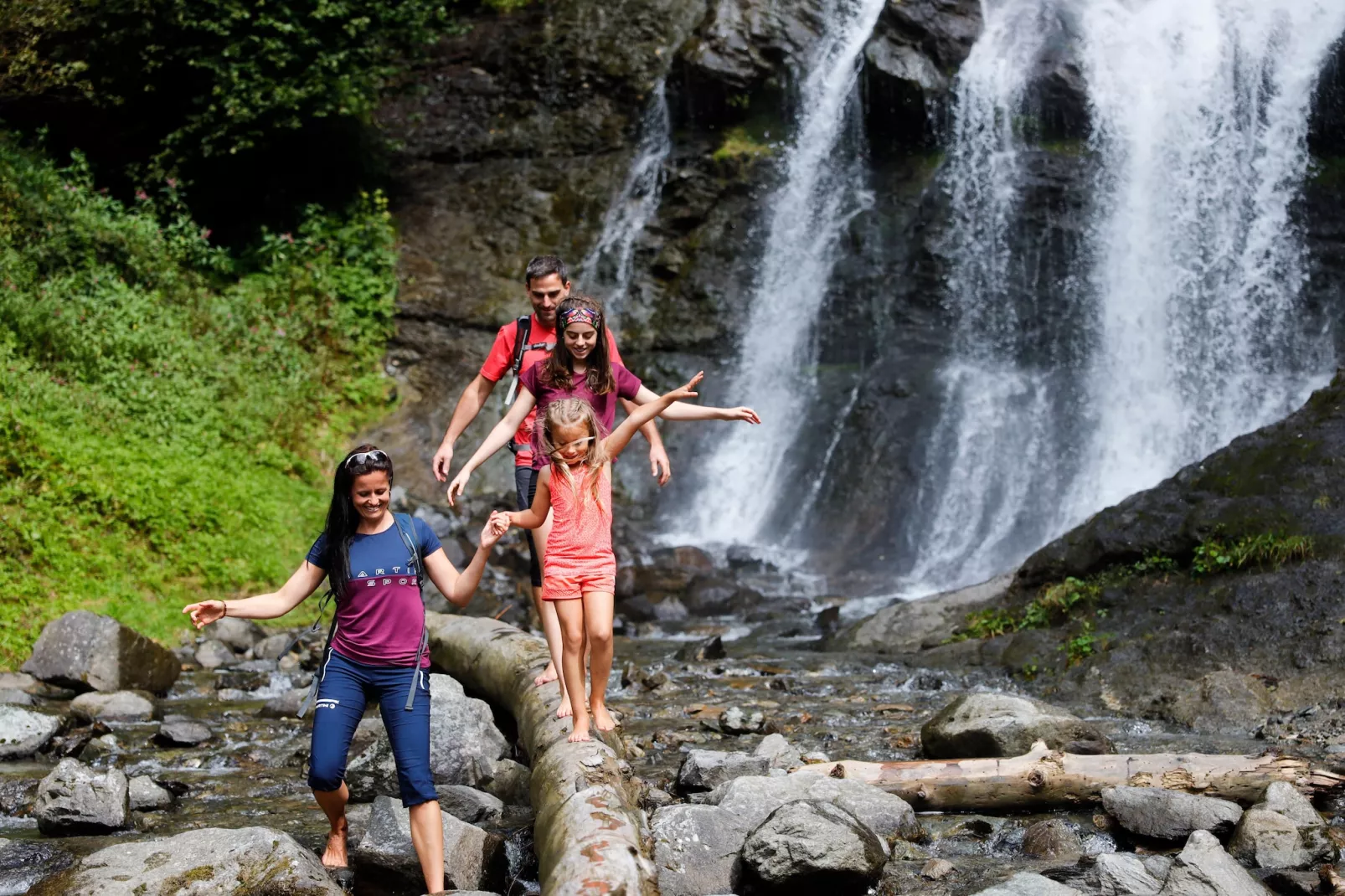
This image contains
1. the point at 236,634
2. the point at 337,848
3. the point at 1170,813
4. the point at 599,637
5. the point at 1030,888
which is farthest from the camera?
the point at 236,634

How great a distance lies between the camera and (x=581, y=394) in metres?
5.15

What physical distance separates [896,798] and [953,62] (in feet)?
53.1

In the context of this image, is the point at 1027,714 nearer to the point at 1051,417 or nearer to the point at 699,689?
the point at 699,689

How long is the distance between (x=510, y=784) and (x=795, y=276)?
14.3m

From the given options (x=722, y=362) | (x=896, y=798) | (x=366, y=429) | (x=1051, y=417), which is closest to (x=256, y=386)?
(x=366, y=429)

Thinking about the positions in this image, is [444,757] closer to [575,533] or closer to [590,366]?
[575,533]

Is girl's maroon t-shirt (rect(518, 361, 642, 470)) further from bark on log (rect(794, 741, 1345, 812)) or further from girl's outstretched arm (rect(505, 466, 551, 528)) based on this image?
bark on log (rect(794, 741, 1345, 812))

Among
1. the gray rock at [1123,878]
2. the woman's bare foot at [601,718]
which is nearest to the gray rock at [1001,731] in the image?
the gray rock at [1123,878]

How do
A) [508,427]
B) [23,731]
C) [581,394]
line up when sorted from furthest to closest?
[23,731] < [508,427] < [581,394]

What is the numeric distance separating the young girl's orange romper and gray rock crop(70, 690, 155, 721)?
4.61 meters

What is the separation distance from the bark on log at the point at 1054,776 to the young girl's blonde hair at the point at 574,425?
5.40 ft

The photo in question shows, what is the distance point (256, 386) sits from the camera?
1448 centimetres

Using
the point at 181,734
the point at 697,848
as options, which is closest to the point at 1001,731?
the point at 697,848

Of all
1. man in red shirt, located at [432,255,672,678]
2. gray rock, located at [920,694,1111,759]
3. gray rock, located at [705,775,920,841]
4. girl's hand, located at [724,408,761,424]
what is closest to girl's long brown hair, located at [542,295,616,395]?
man in red shirt, located at [432,255,672,678]
